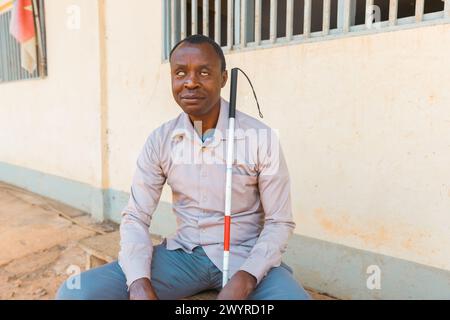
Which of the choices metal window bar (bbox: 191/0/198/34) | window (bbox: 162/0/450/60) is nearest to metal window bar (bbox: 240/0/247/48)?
window (bbox: 162/0/450/60)

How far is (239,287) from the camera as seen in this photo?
1406 mm

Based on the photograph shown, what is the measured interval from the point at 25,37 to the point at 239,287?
5250mm

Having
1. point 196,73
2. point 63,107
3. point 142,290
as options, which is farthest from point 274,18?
point 63,107

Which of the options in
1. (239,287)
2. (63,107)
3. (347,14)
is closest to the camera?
(239,287)

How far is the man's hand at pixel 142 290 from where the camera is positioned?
142cm

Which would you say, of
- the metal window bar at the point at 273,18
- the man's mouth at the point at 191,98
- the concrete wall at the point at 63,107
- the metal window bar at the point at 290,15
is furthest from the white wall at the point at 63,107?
the man's mouth at the point at 191,98

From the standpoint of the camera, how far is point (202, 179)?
1693mm

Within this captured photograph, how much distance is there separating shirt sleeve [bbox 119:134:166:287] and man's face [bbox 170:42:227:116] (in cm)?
25

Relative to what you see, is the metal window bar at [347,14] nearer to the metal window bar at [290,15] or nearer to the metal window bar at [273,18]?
the metal window bar at [290,15]

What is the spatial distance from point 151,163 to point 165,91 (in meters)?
2.00

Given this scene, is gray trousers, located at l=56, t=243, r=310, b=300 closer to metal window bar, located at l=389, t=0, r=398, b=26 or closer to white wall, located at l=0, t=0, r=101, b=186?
metal window bar, located at l=389, t=0, r=398, b=26

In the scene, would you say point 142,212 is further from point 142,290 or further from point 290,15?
point 290,15
